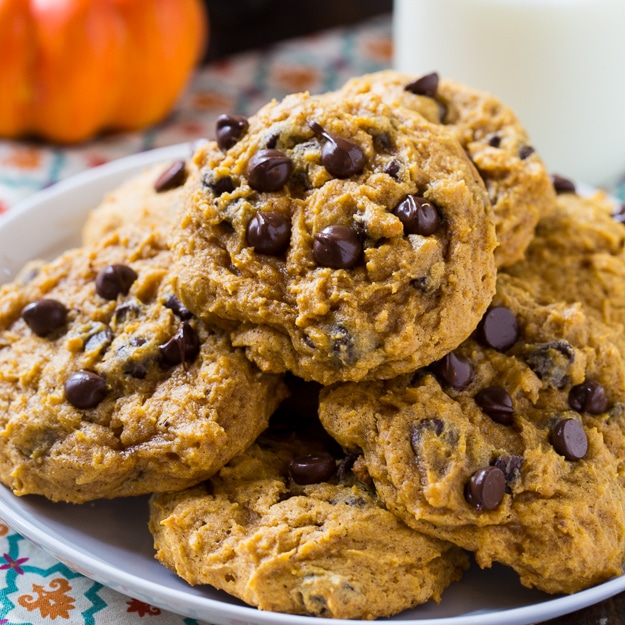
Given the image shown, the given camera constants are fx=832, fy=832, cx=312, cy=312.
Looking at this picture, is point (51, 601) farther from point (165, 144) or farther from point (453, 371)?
point (165, 144)

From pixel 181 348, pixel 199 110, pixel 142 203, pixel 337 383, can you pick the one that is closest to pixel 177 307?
pixel 181 348

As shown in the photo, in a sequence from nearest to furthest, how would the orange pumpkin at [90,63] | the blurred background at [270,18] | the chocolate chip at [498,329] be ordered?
1. the chocolate chip at [498,329]
2. the orange pumpkin at [90,63]
3. the blurred background at [270,18]

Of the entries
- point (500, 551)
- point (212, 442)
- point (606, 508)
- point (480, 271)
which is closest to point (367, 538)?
point (500, 551)

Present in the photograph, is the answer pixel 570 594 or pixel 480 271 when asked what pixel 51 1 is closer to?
pixel 480 271

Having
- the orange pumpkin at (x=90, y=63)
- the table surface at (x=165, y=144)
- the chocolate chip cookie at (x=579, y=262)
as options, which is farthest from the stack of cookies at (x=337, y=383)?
the orange pumpkin at (x=90, y=63)

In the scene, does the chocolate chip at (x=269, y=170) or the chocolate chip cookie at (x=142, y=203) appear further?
the chocolate chip cookie at (x=142, y=203)

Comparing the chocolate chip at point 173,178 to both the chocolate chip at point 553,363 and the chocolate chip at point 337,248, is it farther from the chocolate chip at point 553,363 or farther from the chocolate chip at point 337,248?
the chocolate chip at point 553,363
